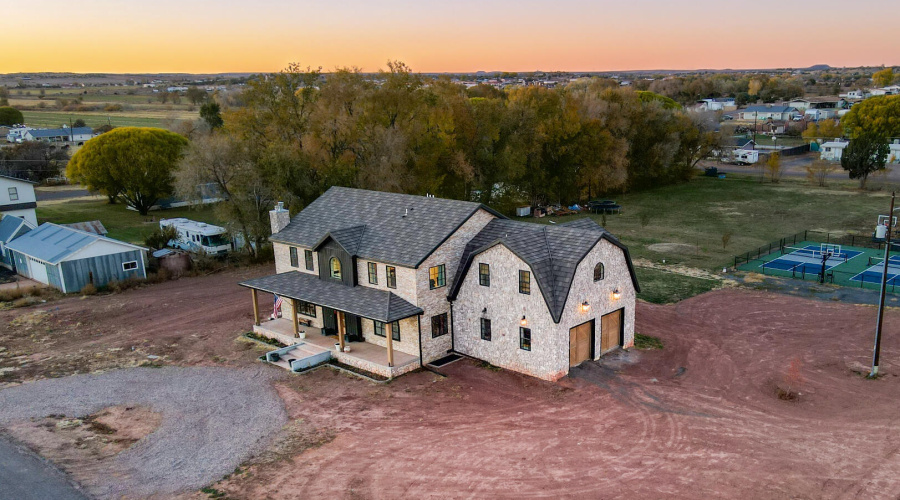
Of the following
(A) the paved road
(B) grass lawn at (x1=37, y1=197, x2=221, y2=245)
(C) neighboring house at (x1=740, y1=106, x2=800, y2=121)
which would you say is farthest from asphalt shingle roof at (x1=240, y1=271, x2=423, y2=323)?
(C) neighboring house at (x1=740, y1=106, x2=800, y2=121)

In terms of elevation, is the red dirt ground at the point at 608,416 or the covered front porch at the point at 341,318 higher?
the covered front porch at the point at 341,318

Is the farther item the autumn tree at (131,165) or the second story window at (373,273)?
the autumn tree at (131,165)

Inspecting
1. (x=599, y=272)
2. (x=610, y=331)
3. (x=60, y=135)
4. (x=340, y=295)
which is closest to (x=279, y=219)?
(x=340, y=295)

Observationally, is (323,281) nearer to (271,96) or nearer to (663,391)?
(663,391)

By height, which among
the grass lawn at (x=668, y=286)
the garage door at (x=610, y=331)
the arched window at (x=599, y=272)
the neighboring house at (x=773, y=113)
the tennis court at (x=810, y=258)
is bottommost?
the grass lawn at (x=668, y=286)

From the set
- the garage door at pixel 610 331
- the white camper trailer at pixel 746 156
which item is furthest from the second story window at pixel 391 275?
the white camper trailer at pixel 746 156

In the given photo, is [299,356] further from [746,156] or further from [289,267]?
[746,156]

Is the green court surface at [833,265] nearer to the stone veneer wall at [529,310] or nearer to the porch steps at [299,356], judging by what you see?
the stone veneer wall at [529,310]
